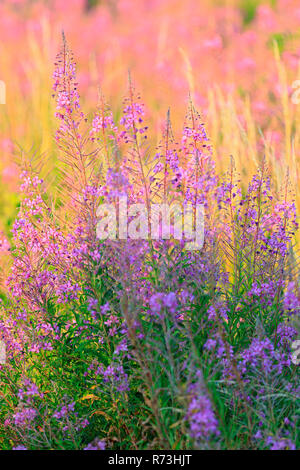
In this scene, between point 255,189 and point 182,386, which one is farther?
point 255,189

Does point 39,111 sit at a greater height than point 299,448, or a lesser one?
greater

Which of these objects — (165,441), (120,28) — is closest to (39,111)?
(165,441)

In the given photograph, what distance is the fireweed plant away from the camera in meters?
2.33

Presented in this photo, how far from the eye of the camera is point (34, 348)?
255cm

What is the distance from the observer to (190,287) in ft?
8.35

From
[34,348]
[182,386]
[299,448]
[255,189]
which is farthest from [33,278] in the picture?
[299,448]

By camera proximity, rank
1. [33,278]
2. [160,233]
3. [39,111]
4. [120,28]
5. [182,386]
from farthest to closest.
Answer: [120,28]
[39,111]
[33,278]
[160,233]
[182,386]

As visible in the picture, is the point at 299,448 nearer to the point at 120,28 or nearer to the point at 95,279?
the point at 95,279

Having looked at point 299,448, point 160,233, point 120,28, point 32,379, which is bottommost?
point 299,448

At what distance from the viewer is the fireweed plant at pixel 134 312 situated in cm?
233

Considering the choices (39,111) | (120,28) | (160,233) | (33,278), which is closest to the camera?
(160,233)

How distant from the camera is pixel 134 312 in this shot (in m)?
2.22

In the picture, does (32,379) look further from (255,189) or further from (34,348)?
(255,189)
